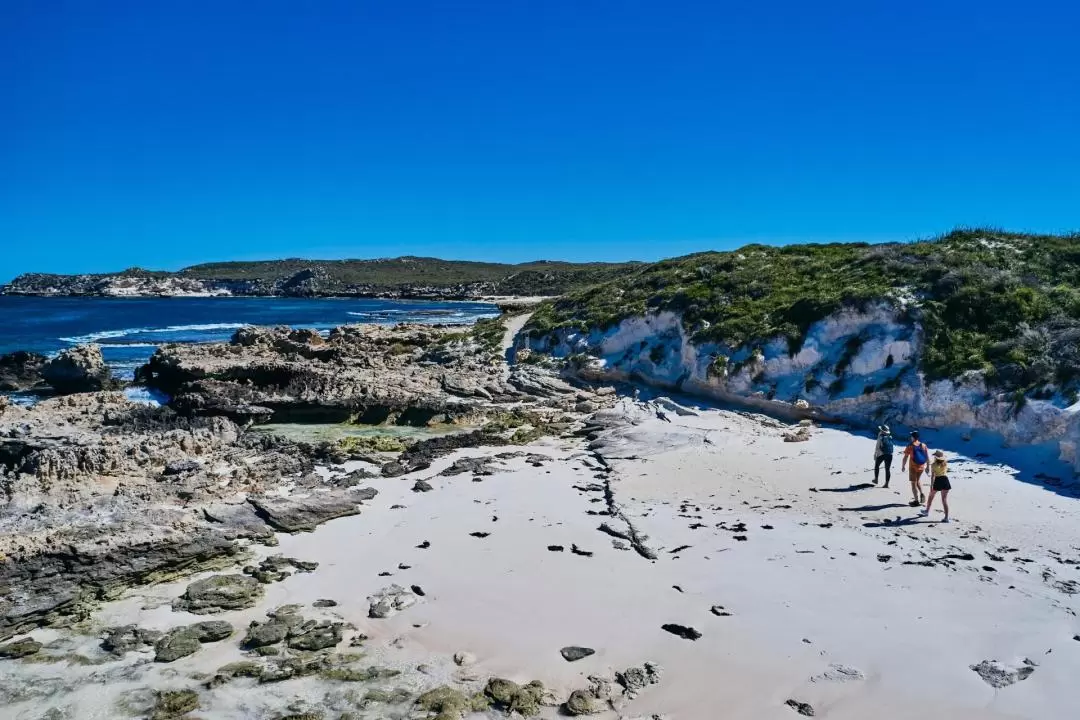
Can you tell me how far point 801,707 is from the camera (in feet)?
19.4

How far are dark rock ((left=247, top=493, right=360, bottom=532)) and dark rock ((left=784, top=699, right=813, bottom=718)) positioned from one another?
684 cm

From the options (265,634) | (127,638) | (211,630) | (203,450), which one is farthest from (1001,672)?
(203,450)

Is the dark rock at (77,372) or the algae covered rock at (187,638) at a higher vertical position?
the dark rock at (77,372)

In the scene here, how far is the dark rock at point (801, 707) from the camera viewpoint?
19.2ft

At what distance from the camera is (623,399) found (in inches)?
774

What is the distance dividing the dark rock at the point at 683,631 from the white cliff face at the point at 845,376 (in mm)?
7909

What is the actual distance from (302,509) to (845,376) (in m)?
12.5

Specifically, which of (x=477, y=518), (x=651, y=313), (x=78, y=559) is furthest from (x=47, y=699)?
(x=651, y=313)

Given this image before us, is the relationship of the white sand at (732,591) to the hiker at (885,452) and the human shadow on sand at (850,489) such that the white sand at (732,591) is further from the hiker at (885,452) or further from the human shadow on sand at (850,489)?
the hiker at (885,452)

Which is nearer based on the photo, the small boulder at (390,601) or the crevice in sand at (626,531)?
the small boulder at (390,601)

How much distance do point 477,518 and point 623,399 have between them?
9.70 meters

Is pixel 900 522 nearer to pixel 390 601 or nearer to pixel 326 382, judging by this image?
pixel 390 601

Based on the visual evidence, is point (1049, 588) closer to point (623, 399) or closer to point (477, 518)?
point (477, 518)

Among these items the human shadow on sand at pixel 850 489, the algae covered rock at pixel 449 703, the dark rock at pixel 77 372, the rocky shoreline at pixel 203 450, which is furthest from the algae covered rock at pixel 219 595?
the dark rock at pixel 77 372
